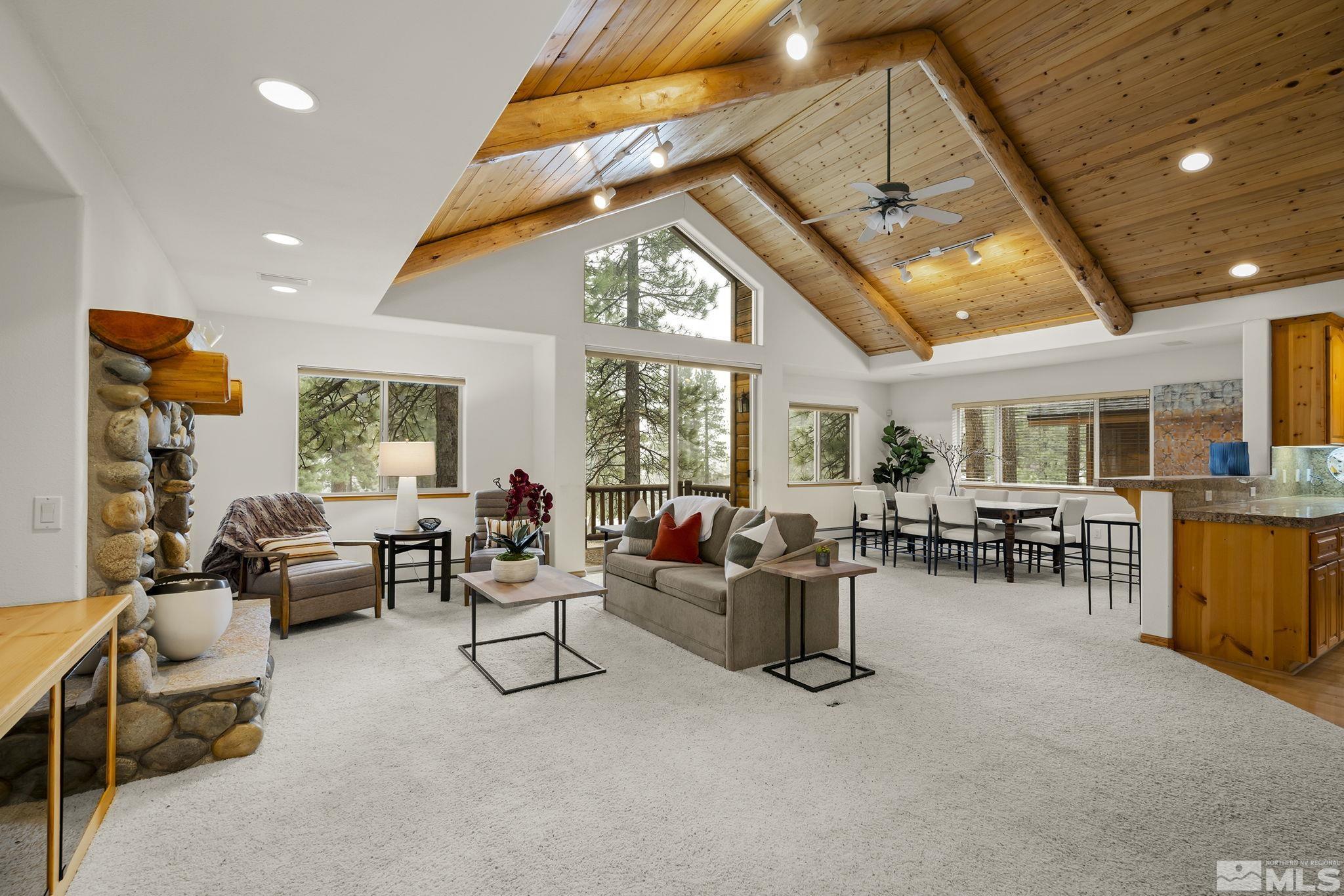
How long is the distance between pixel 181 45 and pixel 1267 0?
538 centimetres

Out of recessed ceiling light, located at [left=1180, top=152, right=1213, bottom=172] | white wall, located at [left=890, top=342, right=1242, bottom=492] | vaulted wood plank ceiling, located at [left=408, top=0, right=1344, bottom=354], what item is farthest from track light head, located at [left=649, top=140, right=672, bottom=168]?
white wall, located at [left=890, top=342, right=1242, bottom=492]

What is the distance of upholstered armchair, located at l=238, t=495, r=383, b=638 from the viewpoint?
434cm

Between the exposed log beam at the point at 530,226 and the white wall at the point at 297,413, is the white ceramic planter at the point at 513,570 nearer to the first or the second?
the exposed log beam at the point at 530,226

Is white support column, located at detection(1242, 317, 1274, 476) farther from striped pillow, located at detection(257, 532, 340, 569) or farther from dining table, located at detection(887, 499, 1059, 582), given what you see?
striped pillow, located at detection(257, 532, 340, 569)

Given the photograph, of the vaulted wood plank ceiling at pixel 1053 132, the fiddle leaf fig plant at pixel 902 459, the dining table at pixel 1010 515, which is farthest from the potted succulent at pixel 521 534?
the fiddle leaf fig plant at pixel 902 459

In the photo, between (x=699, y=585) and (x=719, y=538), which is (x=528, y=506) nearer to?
(x=699, y=585)

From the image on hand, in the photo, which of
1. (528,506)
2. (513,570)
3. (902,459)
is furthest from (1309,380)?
(513,570)

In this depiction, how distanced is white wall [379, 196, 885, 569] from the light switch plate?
11.6ft

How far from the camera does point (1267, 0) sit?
3.83 metres

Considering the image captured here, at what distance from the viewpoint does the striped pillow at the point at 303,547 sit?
4.64 meters

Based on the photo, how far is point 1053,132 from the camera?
5160mm

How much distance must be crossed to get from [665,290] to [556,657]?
4.98 m

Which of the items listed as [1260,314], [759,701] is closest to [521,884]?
[759,701]

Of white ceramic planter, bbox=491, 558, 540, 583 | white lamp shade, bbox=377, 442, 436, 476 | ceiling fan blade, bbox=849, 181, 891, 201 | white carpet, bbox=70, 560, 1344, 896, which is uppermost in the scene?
ceiling fan blade, bbox=849, 181, 891, 201
